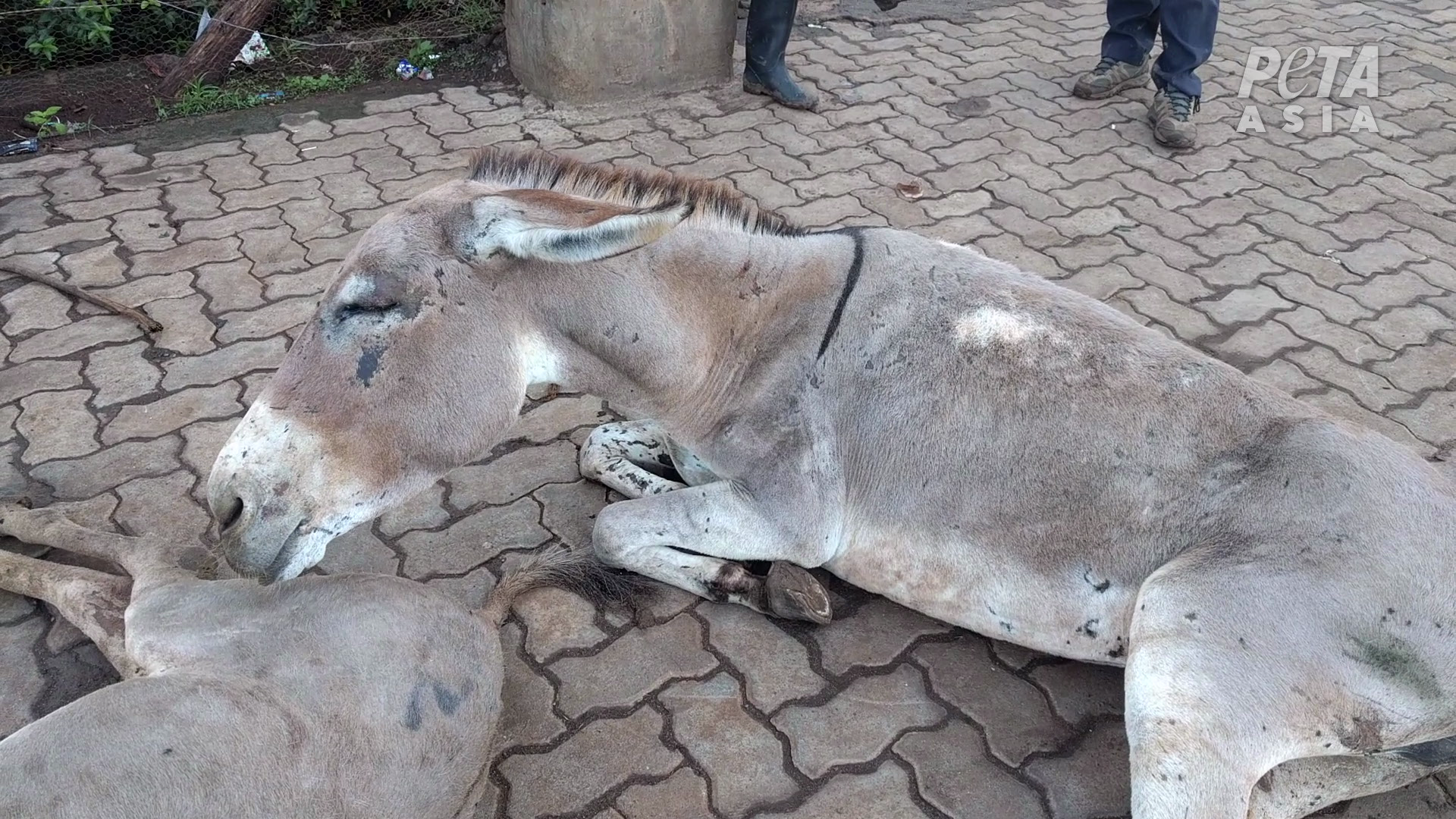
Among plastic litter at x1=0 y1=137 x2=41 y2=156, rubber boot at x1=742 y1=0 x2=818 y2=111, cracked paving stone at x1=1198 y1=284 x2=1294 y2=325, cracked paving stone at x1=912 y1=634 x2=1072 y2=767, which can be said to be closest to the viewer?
cracked paving stone at x1=912 y1=634 x2=1072 y2=767

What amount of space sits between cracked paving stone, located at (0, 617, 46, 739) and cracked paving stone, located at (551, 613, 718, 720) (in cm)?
144

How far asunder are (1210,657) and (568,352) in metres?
1.82

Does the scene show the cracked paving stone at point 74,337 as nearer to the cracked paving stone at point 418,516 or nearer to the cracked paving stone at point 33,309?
the cracked paving stone at point 33,309

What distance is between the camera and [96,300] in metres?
4.28

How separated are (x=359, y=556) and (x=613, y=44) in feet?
13.4

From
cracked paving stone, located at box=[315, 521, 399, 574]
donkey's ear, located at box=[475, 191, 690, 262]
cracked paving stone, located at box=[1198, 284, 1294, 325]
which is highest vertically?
donkey's ear, located at box=[475, 191, 690, 262]

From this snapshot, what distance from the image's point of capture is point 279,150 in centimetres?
570

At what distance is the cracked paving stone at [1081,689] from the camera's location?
286 centimetres

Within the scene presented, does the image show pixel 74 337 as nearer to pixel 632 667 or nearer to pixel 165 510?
pixel 165 510

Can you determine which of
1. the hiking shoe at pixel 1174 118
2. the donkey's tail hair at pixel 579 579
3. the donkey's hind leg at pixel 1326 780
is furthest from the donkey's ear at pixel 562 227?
the hiking shoe at pixel 1174 118

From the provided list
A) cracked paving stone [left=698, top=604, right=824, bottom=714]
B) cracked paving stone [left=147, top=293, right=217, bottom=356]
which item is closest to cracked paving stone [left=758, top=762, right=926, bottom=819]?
cracked paving stone [left=698, top=604, right=824, bottom=714]

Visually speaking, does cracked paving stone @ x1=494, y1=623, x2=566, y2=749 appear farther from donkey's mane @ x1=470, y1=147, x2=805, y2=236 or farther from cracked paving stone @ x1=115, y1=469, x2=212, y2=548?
donkey's mane @ x1=470, y1=147, x2=805, y2=236

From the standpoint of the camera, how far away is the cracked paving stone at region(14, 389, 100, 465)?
11.8ft

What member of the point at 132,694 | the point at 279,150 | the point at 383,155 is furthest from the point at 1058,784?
the point at 279,150
